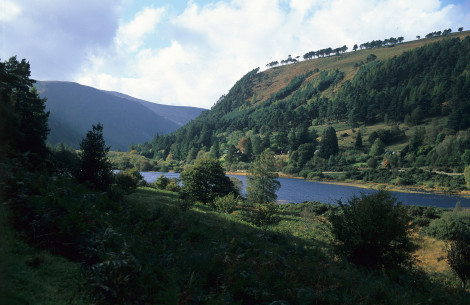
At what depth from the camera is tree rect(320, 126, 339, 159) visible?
105312mm

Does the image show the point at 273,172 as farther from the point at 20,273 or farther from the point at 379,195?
the point at 20,273

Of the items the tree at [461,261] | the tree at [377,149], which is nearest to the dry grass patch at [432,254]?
the tree at [461,261]

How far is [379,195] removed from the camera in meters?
13.8

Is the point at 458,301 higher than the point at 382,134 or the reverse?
the reverse

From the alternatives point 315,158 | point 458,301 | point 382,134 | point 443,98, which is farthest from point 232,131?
point 458,301

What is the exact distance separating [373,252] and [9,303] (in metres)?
14.8

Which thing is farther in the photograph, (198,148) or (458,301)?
(198,148)

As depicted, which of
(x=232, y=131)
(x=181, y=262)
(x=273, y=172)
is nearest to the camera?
(x=181, y=262)

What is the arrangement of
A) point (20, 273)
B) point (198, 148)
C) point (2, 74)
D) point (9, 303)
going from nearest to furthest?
point (9, 303) < point (20, 273) < point (2, 74) < point (198, 148)

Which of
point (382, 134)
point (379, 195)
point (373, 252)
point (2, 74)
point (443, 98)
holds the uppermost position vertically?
point (443, 98)

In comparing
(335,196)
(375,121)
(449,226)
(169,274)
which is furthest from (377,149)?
(169,274)

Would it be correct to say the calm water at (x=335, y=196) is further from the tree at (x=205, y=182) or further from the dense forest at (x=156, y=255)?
the dense forest at (x=156, y=255)

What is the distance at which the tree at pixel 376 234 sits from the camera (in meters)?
12.9

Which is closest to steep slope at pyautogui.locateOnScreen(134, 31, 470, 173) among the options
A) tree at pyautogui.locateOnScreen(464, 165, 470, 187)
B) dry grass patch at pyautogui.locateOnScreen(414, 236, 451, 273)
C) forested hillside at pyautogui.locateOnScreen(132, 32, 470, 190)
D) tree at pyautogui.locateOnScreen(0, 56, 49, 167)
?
forested hillside at pyautogui.locateOnScreen(132, 32, 470, 190)
